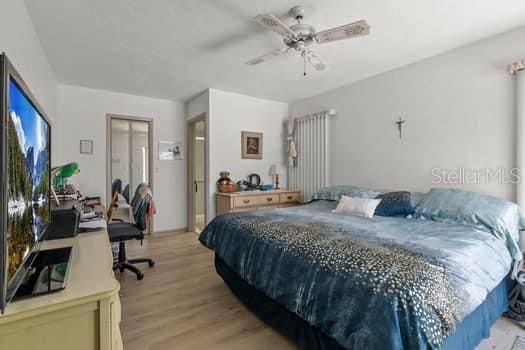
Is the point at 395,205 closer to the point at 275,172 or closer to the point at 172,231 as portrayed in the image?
the point at 275,172

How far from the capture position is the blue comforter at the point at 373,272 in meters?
1.11

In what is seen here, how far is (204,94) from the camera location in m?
4.07

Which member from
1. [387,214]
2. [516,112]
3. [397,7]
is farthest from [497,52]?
[387,214]

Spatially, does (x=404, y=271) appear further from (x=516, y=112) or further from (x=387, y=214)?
(x=516, y=112)

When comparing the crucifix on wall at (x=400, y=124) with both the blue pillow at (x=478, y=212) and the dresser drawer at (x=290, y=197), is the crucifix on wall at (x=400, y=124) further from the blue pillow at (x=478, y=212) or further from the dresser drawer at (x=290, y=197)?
the dresser drawer at (x=290, y=197)

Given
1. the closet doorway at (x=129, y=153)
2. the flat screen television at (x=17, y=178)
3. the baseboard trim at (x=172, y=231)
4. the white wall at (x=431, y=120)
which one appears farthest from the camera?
the baseboard trim at (x=172, y=231)

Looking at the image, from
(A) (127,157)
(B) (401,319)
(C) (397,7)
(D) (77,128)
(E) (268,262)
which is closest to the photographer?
(B) (401,319)

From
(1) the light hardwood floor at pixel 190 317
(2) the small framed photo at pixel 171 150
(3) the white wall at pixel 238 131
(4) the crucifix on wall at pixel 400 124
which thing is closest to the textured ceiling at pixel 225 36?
(3) the white wall at pixel 238 131

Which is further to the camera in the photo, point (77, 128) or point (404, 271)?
point (77, 128)

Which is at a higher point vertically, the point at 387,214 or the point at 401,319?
the point at 387,214

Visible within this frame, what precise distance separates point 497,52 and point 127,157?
513 centimetres

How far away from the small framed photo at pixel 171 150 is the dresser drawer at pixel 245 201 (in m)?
1.67

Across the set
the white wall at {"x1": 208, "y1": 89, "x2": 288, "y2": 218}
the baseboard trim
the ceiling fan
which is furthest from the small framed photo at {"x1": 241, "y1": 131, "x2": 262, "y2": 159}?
the ceiling fan

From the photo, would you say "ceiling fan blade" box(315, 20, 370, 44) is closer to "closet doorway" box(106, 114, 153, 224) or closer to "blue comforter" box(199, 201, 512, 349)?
"blue comforter" box(199, 201, 512, 349)
